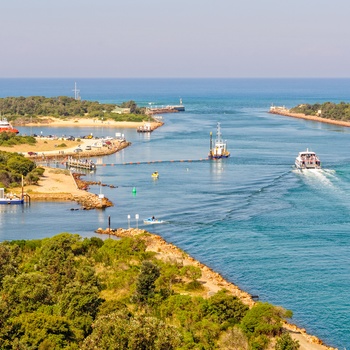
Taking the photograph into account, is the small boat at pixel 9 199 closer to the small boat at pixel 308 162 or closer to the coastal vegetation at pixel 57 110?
the small boat at pixel 308 162

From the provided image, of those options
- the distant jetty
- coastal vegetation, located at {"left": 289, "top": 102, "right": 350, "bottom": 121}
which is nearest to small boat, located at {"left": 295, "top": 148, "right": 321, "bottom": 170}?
coastal vegetation, located at {"left": 289, "top": 102, "right": 350, "bottom": 121}

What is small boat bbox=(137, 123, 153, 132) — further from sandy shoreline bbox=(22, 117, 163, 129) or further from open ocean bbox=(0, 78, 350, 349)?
open ocean bbox=(0, 78, 350, 349)

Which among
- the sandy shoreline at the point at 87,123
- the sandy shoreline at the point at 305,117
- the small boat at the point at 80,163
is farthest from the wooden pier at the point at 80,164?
the sandy shoreline at the point at 305,117

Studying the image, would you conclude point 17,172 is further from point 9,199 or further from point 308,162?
point 308,162

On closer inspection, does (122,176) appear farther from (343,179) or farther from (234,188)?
(343,179)

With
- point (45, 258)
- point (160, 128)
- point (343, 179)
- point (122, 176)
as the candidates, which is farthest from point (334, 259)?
point (160, 128)
